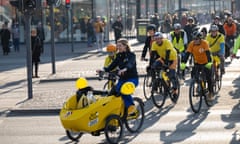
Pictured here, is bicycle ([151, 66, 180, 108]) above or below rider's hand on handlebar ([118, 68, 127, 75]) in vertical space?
below

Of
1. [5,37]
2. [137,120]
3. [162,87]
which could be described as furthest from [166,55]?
[5,37]

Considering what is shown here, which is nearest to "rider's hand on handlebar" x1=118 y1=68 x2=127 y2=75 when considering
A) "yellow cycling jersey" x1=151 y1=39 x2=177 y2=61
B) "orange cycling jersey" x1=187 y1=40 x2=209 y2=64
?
"orange cycling jersey" x1=187 y1=40 x2=209 y2=64

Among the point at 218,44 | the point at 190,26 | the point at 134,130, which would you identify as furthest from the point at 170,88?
the point at 190,26

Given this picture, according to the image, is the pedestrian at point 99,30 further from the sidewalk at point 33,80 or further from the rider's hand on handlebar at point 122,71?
the rider's hand on handlebar at point 122,71

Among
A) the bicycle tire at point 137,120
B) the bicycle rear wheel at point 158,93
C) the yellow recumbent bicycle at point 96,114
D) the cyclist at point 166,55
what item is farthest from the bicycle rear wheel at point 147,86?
the yellow recumbent bicycle at point 96,114

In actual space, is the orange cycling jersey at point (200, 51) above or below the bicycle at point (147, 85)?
above

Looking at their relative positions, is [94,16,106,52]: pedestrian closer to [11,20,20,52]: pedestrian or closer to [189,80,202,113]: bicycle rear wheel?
[11,20,20,52]: pedestrian

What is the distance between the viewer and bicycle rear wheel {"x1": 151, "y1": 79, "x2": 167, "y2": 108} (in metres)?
14.2

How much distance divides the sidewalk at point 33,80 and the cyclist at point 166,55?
2514 millimetres

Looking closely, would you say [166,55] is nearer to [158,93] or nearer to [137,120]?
[158,93]

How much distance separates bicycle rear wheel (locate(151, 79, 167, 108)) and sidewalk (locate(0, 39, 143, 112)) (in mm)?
2196

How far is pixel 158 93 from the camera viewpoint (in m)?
14.7

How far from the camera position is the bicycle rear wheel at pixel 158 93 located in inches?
559

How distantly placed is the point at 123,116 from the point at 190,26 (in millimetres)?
13150
